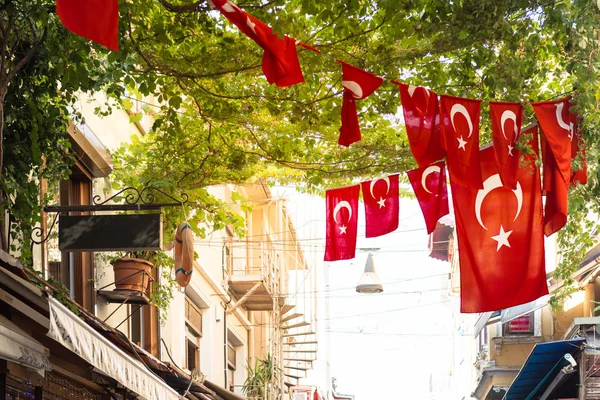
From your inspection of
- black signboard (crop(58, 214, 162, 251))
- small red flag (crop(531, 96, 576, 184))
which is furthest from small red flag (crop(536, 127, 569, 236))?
black signboard (crop(58, 214, 162, 251))

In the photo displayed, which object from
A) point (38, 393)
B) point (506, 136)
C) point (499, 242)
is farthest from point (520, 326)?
point (38, 393)

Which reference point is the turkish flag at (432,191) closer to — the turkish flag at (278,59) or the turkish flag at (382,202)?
the turkish flag at (382,202)

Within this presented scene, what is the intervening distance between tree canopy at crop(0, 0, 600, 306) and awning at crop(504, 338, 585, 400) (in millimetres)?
7586

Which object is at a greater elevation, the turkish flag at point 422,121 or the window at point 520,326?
the turkish flag at point 422,121

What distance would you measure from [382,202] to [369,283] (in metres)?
15.5

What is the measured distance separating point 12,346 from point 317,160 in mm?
6910

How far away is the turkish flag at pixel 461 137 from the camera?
10.4m

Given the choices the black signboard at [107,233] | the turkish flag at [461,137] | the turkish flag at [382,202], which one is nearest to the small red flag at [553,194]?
the turkish flag at [461,137]

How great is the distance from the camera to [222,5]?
26.5ft

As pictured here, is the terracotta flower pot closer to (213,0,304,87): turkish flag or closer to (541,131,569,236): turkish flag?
(541,131,569,236): turkish flag

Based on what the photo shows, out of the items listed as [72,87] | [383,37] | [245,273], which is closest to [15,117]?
[72,87]

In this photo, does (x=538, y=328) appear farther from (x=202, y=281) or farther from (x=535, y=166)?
(x=535, y=166)

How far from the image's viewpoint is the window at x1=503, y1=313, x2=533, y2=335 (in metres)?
28.1

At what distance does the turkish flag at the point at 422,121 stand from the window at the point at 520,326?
18.4m
